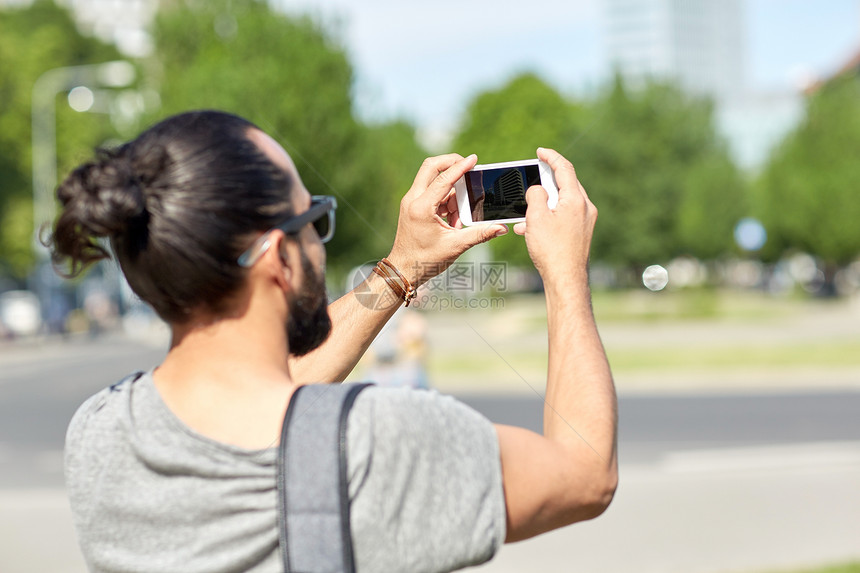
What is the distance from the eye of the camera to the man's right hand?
133 cm

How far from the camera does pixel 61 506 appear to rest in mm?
7062

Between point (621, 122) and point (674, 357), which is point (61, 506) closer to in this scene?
point (674, 357)

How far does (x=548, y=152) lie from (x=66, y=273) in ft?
2.73

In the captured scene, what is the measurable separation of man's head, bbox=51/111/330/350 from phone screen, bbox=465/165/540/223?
31 centimetres

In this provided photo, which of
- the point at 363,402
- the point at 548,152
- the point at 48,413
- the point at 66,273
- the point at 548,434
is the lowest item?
the point at 48,413

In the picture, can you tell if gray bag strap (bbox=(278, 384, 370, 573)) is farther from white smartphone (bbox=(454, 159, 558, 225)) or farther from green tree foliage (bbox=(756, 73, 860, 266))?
green tree foliage (bbox=(756, 73, 860, 266))

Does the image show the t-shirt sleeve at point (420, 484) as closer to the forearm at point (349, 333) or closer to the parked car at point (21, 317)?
the forearm at point (349, 333)

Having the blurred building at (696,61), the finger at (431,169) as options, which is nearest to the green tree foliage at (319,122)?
the finger at (431,169)

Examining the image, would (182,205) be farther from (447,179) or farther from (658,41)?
(658,41)

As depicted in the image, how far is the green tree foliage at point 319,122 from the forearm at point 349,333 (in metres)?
0.10

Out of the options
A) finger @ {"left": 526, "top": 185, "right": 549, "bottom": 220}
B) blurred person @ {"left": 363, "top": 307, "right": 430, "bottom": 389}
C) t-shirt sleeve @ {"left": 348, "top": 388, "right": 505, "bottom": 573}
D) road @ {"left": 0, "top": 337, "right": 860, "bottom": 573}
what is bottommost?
road @ {"left": 0, "top": 337, "right": 860, "bottom": 573}

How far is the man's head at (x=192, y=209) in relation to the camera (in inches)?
47.6

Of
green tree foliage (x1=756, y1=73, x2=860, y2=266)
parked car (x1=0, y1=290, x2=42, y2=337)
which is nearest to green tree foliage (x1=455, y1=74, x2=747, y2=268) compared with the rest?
green tree foliage (x1=756, y1=73, x2=860, y2=266)

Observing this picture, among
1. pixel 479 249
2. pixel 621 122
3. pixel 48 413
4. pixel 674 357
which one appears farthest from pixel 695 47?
pixel 479 249
